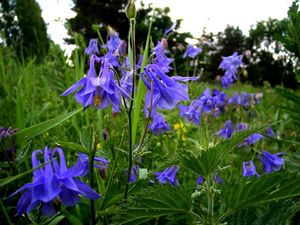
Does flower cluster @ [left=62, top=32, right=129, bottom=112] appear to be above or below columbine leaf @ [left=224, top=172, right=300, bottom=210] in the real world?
above

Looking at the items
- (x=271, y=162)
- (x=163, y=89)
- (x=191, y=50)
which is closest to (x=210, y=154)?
(x=163, y=89)

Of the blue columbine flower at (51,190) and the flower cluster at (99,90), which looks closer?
the blue columbine flower at (51,190)

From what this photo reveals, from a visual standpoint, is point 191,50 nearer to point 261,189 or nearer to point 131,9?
point 131,9

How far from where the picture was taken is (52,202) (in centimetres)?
93

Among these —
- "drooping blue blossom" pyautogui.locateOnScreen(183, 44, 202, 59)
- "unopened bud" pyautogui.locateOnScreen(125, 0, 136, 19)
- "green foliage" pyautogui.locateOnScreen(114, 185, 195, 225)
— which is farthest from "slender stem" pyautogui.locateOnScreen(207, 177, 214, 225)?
"drooping blue blossom" pyautogui.locateOnScreen(183, 44, 202, 59)

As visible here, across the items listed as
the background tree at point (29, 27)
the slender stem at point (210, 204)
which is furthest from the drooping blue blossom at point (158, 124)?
the background tree at point (29, 27)

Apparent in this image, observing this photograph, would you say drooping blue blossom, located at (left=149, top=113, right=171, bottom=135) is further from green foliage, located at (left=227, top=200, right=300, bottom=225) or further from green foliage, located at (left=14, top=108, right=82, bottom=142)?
green foliage, located at (left=227, top=200, right=300, bottom=225)

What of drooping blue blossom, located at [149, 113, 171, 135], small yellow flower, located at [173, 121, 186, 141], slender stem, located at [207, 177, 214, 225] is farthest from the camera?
small yellow flower, located at [173, 121, 186, 141]

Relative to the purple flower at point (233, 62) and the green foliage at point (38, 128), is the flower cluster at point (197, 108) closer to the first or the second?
the purple flower at point (233, 62)

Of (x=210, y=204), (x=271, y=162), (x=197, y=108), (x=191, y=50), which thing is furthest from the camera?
(x=191, y=50)

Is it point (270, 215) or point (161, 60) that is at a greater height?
point (161, 60)

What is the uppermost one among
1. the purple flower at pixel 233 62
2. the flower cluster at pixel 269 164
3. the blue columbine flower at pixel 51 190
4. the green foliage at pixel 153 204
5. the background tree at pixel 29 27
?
the background tree at pixel 29 27

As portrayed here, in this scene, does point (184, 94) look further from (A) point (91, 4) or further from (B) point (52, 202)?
(A) point (91, 4)

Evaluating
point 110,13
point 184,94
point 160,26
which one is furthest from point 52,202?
point 110,13
